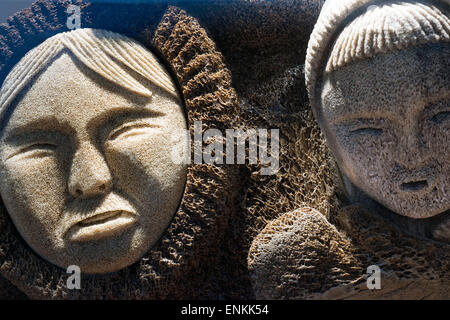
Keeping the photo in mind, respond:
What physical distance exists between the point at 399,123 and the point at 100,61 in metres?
1.04

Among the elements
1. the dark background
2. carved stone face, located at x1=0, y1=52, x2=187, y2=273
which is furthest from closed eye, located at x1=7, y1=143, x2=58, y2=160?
the dark background

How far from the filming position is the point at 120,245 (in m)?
1.96

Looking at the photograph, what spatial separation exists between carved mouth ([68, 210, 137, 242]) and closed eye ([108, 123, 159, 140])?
10.3 inches

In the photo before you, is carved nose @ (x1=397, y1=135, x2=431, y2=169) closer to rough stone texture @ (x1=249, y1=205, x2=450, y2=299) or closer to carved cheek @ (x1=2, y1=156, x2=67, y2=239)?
rough stone texture @ (x1=249, y1=205, x2=450, y2=299)

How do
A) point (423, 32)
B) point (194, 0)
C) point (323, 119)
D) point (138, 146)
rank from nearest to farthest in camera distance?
point (423, 32) < point (323, 119) < point (138, 146) < point (194, 0)

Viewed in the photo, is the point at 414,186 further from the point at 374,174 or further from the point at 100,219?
the point at 100,219

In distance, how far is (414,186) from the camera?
1.70m

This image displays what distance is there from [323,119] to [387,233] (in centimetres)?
41

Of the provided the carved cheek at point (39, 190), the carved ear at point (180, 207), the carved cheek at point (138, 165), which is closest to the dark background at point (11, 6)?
the carved ear at point (180, 207)

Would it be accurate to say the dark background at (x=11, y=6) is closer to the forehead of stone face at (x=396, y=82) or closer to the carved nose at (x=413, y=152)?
the forehead of stone face at (x=396, y=82)

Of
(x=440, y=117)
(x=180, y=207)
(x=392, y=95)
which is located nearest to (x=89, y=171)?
(x=180, y=207)
